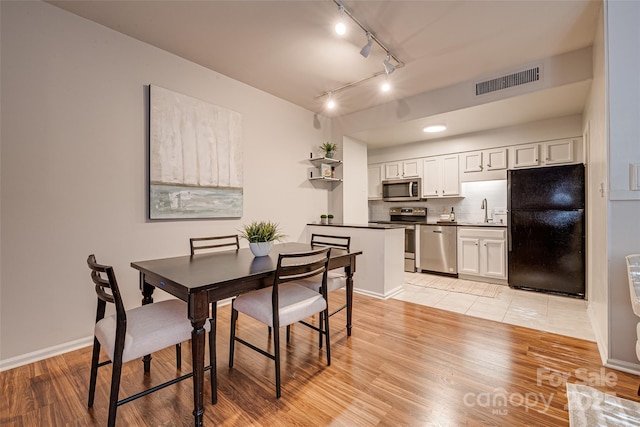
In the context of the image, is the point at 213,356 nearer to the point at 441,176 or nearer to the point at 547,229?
the point at 547,229

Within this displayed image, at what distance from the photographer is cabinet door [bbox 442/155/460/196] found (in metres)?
4.71

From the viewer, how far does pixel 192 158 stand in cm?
291

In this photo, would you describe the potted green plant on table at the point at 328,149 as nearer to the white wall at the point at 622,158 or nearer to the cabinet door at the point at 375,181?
the cabinet door at the point at 375,181

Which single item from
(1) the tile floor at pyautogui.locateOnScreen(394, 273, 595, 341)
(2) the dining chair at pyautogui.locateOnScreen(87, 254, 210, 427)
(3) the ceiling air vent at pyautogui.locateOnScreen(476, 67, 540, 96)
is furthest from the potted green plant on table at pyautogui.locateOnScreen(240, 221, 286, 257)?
(3) the ceiling air vent at pyautogui.locateOnScreen(476, 67, 540, 96)

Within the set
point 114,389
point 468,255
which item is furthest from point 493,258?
point 114,389

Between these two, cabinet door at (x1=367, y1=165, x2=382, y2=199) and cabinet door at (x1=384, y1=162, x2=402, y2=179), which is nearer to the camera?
cabinet door at (x1=384, y1=162, x2=402, y2=179)

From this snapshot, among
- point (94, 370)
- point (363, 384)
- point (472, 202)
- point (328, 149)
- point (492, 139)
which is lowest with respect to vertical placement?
point (363, 384)

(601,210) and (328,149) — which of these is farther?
(328,149)

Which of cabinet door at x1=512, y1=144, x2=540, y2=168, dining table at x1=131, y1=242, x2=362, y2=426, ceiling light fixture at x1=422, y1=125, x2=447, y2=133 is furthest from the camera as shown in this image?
ceiling light fixture at x1=422, y1=125, x2=447, y2=133

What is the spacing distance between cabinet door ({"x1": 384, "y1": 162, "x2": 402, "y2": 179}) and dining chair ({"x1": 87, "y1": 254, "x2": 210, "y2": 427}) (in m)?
4.53

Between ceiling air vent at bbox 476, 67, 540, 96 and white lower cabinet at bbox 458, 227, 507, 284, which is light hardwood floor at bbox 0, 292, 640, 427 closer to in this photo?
white lower cabinet at bbox 458, 227, 507, 284

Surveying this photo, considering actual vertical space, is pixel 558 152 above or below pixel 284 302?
above

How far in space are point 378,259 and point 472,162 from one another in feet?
8.05

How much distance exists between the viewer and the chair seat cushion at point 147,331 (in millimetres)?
1390
